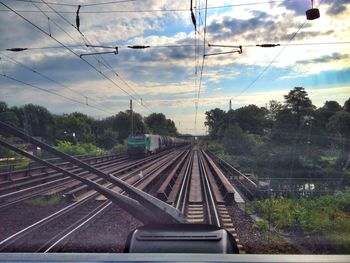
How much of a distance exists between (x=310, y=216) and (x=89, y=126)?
2845 millimetres

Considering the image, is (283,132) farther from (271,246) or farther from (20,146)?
(20,146)

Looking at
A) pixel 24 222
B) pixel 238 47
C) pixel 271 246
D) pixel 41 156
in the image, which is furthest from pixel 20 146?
pixel 24 222

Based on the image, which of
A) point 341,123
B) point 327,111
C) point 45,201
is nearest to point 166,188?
point 45,201

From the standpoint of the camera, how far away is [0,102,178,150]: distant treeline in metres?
3.81

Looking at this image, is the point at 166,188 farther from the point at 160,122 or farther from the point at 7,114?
the point at 7,114

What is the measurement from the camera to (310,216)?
5051mm

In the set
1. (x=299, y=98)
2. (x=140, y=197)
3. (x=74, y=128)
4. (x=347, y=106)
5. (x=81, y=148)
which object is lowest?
(x=140, y=197)

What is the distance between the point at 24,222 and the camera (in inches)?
204

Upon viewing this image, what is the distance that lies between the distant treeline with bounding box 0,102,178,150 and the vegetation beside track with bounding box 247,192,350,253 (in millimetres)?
1694

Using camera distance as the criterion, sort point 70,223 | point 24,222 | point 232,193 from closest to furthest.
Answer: point 24,222 → point 70,223 → point 232,193

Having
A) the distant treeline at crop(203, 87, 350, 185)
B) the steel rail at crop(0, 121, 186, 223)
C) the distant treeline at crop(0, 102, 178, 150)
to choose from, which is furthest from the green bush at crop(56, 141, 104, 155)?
the steel rail at crop(0, 121, 186, 223)

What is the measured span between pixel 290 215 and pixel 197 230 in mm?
3688

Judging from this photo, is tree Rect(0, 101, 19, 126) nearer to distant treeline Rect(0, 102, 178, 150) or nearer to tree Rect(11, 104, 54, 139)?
tree Rect(11, 104, 54, 139)

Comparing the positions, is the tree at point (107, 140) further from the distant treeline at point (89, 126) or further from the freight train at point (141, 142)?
the freight train at point (141, 142)
